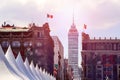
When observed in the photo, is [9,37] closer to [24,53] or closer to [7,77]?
[24,53]

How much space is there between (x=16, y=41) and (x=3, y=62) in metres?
135

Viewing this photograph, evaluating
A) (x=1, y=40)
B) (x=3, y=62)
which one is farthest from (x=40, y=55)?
(x=3, y=62)

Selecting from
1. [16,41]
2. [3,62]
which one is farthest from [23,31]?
[3,62]

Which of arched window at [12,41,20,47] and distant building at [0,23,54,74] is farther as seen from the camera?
arched window at [12,41,20,47]

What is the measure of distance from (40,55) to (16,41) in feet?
33.6

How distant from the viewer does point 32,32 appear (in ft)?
596

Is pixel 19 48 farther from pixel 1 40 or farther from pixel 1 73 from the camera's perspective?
pixel 1 73

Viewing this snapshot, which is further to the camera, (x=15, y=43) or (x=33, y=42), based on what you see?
(x=15, y=43)

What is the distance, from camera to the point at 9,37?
186 m

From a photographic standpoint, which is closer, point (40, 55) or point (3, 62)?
point (3, 62)

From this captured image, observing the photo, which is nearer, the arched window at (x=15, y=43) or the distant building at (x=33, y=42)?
the distant building at (x=33, y=42)

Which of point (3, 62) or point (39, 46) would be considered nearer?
point (3, 62)

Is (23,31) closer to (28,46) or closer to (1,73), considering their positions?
(28,46)

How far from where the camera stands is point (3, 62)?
1996 inches
